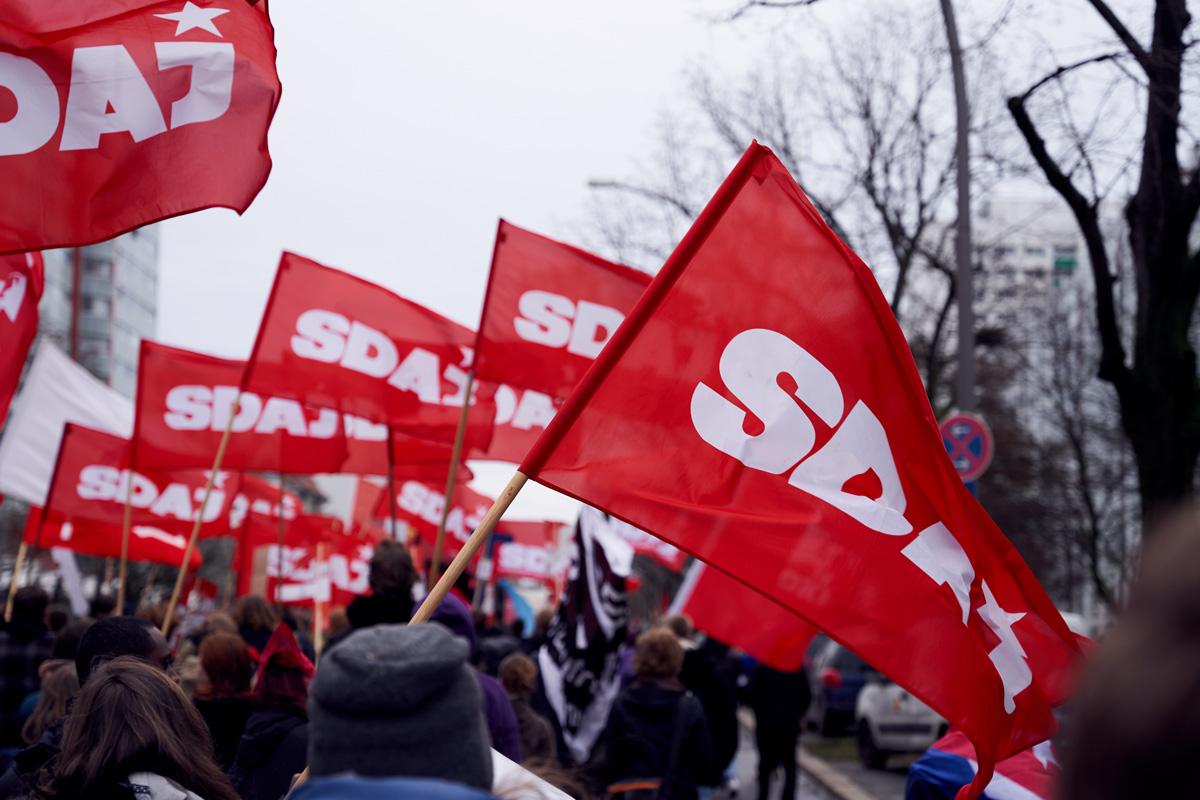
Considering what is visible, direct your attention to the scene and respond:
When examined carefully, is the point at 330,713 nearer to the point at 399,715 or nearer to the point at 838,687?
the point at 399,715

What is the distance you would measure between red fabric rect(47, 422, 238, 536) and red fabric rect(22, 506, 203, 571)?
16cm

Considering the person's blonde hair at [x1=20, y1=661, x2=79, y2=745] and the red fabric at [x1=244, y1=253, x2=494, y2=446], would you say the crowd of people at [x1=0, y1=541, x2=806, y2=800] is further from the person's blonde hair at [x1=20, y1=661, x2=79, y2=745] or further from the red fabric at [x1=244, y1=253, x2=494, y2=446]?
the red fabric at [x1=244, y1=253, x2=494, y2=446]

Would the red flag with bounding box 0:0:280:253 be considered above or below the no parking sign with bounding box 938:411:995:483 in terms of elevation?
above

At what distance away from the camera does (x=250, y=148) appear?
4656 millimetres

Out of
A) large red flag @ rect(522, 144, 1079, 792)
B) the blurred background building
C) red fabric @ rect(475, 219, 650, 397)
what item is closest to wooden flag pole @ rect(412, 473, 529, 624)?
large red flag @ rect(522, 144, 1079, 792)

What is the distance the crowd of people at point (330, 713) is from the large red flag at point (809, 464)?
28.5 inches

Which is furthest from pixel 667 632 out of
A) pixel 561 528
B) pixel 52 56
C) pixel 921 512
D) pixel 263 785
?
pixel 561 528

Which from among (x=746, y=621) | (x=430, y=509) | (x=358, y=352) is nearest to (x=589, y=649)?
(x=746, y=621)

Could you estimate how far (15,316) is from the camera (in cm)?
552

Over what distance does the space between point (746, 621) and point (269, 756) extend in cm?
473

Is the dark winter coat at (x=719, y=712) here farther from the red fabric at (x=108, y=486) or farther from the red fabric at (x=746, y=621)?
the red fabric at (x=108, y=486)

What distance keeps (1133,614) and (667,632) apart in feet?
21.7

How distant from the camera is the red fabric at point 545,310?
778 cm

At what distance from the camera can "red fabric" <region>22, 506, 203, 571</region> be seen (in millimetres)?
12914
